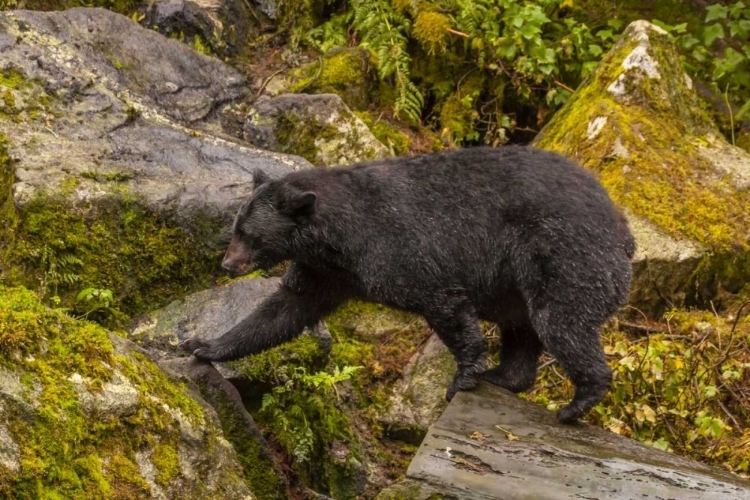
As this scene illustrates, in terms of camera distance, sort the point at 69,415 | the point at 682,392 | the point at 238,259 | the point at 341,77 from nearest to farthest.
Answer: the point at 69,415 < the point at 238,259 < the point at 682,392 < the point at 341,77

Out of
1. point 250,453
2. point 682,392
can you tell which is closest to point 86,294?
point 250,453

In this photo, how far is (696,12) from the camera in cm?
1170

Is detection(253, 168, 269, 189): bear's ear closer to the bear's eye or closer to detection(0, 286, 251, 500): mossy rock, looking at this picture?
the bear's eye

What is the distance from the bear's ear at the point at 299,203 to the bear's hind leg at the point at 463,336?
1.10 metres

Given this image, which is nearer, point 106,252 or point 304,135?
point 106,252

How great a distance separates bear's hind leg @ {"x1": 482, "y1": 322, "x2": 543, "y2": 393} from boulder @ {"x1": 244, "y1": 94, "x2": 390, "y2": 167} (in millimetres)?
3214

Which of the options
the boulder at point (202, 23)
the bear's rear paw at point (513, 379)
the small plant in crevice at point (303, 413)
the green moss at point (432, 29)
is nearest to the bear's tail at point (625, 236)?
the bear's rear paw at point (513, 379)

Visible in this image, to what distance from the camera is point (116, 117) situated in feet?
27.8

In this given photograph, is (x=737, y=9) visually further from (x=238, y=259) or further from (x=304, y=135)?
(x=238, y=259)

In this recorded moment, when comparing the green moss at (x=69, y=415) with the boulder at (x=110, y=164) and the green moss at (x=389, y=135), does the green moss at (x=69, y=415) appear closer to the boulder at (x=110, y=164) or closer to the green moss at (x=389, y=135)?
the boulder at (x=110, y=164)

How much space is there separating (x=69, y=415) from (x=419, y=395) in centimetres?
411

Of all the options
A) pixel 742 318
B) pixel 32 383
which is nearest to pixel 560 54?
pixel 742 318

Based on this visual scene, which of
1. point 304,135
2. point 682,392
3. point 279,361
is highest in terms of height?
point 304,135

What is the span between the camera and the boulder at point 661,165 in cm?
838
